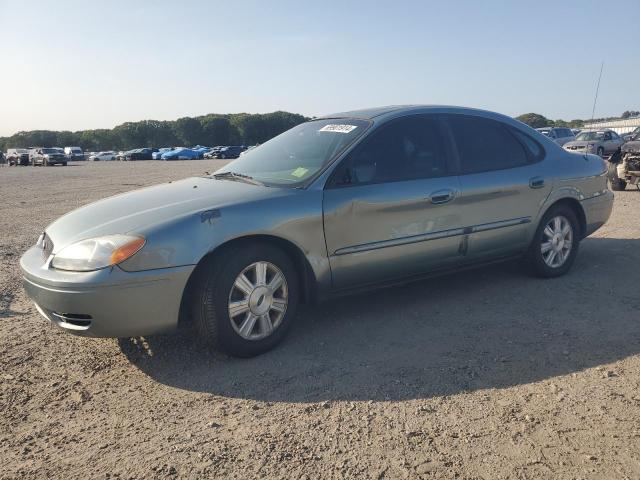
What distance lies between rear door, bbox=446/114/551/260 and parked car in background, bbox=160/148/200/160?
59360 millimetres

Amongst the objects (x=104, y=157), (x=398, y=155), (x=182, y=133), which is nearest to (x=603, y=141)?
(x=398, y=155)

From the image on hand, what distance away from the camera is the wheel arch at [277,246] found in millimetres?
3434

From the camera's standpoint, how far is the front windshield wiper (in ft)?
13.6

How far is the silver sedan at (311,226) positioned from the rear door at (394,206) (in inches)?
0.4

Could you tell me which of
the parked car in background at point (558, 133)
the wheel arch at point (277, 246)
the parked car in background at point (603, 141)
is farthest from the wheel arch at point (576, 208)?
the parked car in background at point (558, 133)

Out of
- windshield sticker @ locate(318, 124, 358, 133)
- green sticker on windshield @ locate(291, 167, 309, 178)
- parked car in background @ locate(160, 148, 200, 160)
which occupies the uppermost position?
windshield sticker @ locate(318, 124, 358, 133)

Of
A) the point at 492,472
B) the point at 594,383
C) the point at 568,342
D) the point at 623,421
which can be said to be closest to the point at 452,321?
the point at 568,342

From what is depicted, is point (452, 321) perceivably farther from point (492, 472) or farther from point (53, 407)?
point (53, 407)

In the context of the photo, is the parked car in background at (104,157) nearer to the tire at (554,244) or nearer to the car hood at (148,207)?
the car hood at (148,207)

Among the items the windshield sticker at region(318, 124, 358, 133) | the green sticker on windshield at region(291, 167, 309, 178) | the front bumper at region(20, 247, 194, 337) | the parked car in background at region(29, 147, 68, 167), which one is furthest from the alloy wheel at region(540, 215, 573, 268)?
the parked car in background at region(29, 147, 68, 167)

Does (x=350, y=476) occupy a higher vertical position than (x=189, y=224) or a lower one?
lower

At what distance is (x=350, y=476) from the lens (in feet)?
7.73

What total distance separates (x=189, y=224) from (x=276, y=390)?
1.13 metres

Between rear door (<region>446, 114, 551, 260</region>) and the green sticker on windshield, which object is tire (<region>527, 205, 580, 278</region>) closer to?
rear door (<region>446, 114, 551, 260</region>)
